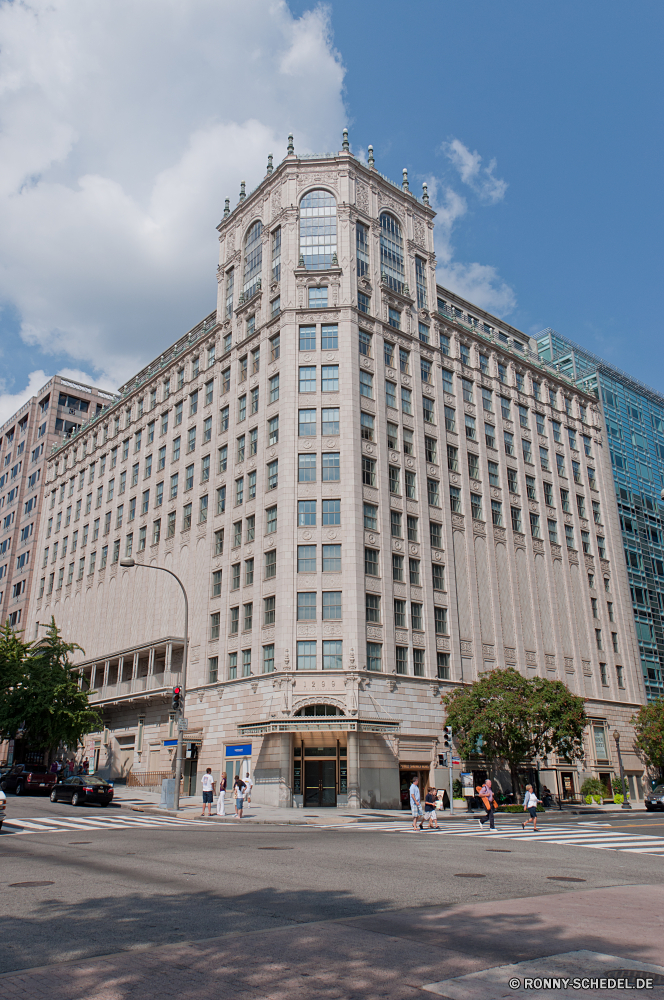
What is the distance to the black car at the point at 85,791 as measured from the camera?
116 feet

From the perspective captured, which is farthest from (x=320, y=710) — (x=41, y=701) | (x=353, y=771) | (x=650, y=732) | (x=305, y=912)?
(x=305, y=912)

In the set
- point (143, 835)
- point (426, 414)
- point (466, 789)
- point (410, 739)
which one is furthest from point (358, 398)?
point (143, 835)

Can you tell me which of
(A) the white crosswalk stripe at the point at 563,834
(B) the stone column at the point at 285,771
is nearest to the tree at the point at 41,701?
(B) the stone column at the point at 285,771

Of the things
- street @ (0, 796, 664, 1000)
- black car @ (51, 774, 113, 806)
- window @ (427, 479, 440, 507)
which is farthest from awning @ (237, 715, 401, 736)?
street @ (0, 796, 664, 1000)

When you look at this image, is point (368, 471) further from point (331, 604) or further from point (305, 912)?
point (305, 912)

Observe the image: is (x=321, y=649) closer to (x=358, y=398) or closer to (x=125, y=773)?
(x=358, y=398)

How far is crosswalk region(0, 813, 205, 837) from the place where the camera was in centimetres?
2339

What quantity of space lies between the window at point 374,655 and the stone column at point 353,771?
4184mm

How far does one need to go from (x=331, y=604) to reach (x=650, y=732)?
93.5 ft

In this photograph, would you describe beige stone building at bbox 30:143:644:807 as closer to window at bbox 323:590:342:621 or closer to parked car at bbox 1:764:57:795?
window at bbox 323:590:342:621

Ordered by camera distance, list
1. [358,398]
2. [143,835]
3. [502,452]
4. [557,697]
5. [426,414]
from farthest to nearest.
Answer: [502,452] < [426,414] < [358,398] < [557,697] < [143,835]

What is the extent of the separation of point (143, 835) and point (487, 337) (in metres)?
50.6

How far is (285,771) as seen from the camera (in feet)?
132

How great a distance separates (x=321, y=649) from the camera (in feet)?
139
